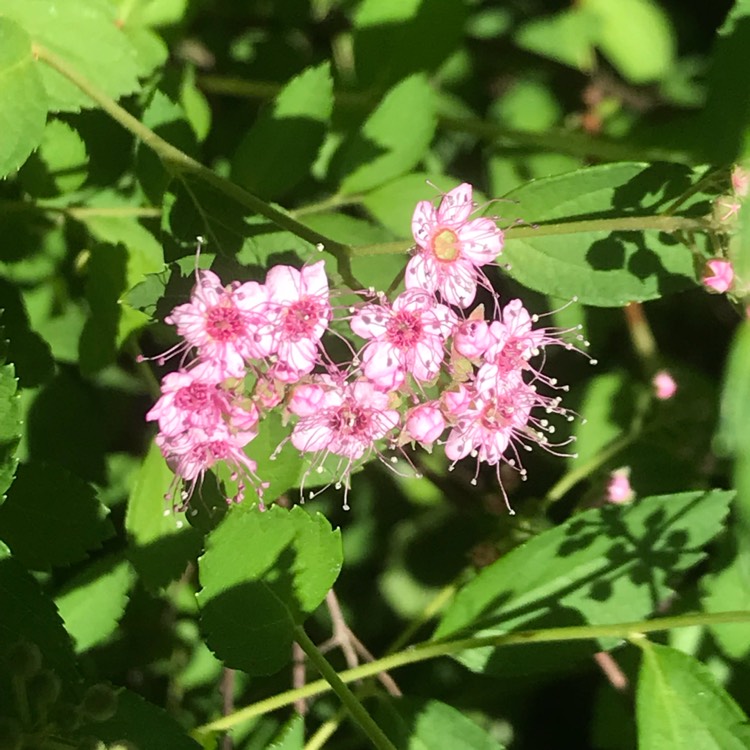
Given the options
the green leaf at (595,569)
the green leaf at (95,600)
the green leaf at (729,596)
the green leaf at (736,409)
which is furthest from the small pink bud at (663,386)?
the green leaf at (95,600)

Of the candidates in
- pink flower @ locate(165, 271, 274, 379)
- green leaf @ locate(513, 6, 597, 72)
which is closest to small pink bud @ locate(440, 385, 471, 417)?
pink flower @ locate(165, 271, 274, 379)

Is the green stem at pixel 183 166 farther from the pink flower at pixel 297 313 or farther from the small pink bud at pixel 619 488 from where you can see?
the small pink bud at pixel 619 488

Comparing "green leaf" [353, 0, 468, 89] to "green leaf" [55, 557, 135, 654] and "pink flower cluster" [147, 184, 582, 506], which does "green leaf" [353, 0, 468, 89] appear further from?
"green leaf" [55, 557, 135, 654]

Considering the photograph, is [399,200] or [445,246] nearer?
[445,246]

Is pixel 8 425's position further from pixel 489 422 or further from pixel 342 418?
pixel 489 422

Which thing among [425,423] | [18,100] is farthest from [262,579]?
[18,100]

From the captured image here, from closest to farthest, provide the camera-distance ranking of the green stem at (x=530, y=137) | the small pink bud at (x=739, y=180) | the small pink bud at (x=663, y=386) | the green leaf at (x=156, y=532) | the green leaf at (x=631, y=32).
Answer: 1. the small pink bud at (x=739, y=180)
2. the green leaf at (x=156, y=532)
3. the green stem at (x=530, y=137)
4. the small pink bud at (x=663, y=386)
5. the green leaf at (x=631, y=32)
